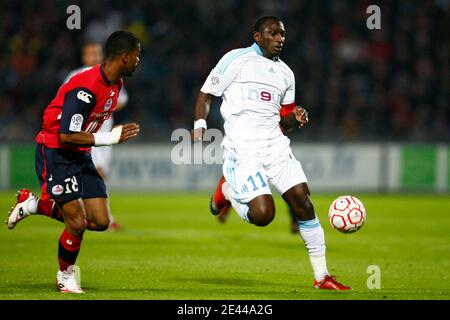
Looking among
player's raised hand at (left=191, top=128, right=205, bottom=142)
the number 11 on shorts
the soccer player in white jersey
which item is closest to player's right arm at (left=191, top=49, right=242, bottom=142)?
the soccer player in white jersey

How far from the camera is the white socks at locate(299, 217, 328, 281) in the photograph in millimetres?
7594

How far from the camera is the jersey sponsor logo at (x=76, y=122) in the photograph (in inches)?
283

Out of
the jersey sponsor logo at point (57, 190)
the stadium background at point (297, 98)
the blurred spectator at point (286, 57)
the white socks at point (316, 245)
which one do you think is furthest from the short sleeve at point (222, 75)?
the blurred spectator at point (286, 57)

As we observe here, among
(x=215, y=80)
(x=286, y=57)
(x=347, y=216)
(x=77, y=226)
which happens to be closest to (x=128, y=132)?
(x=77, y=226)

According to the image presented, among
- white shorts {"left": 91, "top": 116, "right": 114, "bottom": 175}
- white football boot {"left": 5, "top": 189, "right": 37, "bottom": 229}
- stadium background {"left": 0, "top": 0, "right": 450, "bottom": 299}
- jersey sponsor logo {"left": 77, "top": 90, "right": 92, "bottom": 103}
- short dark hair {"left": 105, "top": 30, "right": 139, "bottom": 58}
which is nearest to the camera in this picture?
jersey sponsor logo {"left": 77, "top": 90, "right": 92, "bottom": 103}

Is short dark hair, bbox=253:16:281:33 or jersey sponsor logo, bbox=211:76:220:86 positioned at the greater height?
short dark hair, bbox=253:16:281:33

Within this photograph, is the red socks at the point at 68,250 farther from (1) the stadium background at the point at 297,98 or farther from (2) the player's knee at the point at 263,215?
(1) the stadium background at the point at 297,98

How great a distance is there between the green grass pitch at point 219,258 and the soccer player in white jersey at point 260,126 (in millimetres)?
Result: 760

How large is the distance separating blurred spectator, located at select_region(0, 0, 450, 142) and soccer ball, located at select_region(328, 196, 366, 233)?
12.7 meters

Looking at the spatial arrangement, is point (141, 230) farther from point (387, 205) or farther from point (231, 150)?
point (387, 205)

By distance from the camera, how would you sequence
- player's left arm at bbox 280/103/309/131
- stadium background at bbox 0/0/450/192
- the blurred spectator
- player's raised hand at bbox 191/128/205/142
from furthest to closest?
the blurred spectator < stadium background at bbox 0/0/450/192 < player's left arm at bbox 280/103/309/131 < player's raised hand at bbox 191/128/205/142

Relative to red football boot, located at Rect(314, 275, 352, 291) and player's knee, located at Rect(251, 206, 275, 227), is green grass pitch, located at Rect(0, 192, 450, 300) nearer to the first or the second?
red football boot, located at Rect(314, 275, 352, 291)

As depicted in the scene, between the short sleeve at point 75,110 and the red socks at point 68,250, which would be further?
the red socks at point 68,250
